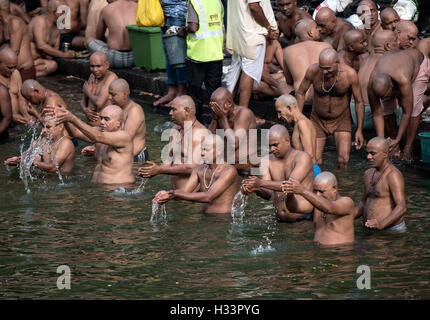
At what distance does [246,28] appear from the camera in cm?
1154

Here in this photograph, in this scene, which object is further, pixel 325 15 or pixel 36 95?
pixel 325 15

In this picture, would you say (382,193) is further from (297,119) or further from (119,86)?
(119,86)

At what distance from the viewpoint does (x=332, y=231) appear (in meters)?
7.96

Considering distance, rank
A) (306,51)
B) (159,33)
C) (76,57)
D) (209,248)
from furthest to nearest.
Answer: (76,57)
(159,33)
(306,51)
(209,248)

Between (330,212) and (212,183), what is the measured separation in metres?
1.51

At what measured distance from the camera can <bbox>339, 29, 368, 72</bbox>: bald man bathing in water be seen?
11.0 m

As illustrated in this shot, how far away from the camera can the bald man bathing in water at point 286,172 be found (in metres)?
8.44

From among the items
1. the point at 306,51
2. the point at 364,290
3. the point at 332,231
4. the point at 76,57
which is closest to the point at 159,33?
the point at 76,57

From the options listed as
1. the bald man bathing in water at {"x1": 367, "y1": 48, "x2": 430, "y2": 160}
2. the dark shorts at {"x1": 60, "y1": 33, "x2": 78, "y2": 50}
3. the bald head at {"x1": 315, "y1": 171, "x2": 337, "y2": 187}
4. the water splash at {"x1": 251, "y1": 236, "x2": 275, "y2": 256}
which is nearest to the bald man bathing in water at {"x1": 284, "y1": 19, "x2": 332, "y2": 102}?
the bald man bathing in water at {"x1": 367, "y1": 48, "x2": 430, "y2": 160}

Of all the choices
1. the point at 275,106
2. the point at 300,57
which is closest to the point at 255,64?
the point at 300,57

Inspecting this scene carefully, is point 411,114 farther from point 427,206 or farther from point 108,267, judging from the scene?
point 108,267

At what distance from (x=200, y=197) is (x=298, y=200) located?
0.90 metres

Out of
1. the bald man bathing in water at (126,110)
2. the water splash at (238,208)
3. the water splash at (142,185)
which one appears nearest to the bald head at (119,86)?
the bald man bathing in water at (126,110)

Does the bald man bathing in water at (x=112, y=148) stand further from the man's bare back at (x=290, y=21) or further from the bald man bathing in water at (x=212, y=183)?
the man's bare back at (x=290, y=21)
